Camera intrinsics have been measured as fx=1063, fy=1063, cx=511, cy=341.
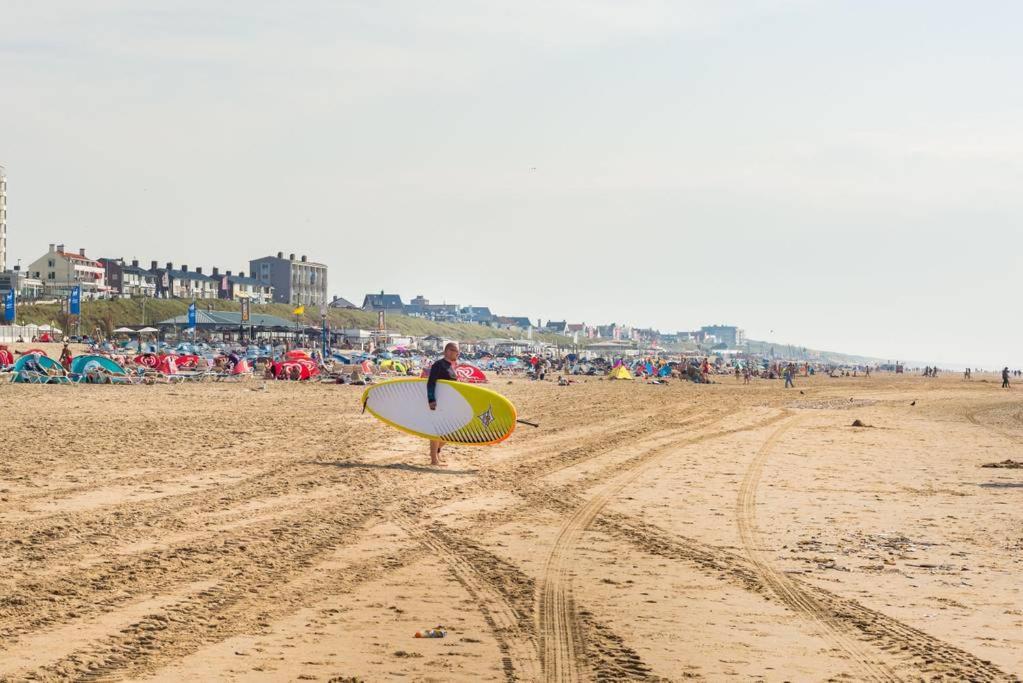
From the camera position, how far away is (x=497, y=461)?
52.4ft

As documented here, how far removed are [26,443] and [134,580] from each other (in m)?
10.2

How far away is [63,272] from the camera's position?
15112cm

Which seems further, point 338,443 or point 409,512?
point 338,443

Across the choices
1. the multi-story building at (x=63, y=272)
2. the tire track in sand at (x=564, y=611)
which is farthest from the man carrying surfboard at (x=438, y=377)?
the multi-story building at (x=63, y=272)

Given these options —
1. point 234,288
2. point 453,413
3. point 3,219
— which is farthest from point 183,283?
point 453,413

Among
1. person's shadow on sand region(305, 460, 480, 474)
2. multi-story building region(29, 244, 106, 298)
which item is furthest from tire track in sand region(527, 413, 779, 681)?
multi-story building region(29, 244, 106, 298)

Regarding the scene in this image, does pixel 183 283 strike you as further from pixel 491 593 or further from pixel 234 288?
pixel 491 593

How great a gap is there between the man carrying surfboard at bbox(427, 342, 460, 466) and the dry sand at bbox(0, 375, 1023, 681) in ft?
0.92

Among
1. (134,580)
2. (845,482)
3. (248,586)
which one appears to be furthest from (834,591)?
(845,482)

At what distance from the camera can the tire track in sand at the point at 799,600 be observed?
5992 millimetres

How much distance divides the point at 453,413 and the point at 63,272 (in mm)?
149278

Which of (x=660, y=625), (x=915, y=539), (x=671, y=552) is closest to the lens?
(x=660, y=625)

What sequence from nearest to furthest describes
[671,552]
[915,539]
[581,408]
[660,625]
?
1. [660,625]
2. [671,552]
3. [915,539]
4. [581,408]

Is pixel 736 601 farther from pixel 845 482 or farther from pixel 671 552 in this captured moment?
pixel 845 482
